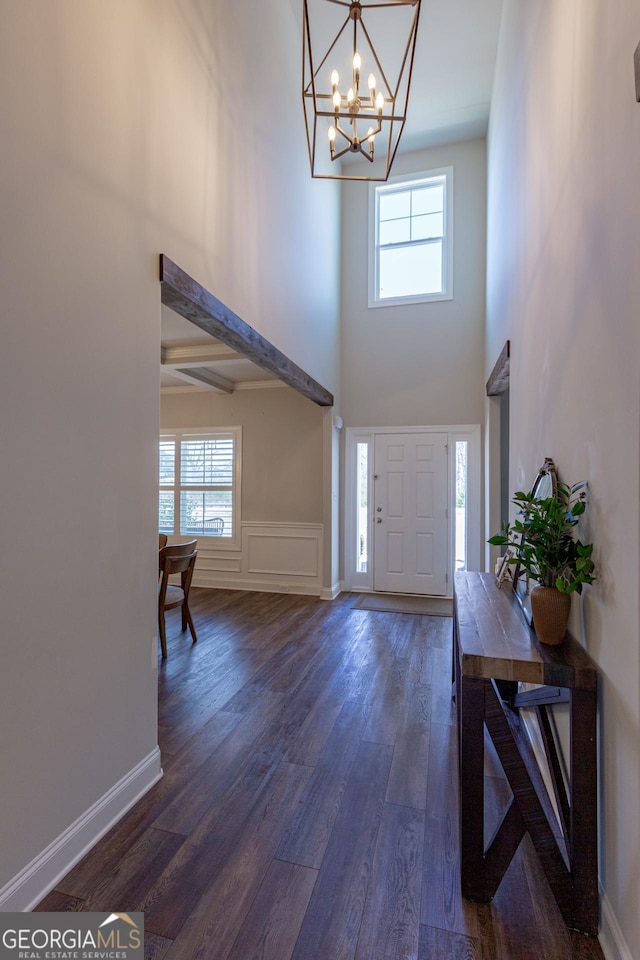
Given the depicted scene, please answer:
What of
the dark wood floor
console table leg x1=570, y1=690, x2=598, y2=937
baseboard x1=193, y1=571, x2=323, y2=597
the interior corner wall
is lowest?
the dark wood floor

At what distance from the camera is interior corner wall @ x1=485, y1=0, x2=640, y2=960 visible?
47.9 inches

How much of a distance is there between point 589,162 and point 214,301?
1825mm

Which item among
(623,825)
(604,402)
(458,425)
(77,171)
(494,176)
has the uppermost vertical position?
(494,176)

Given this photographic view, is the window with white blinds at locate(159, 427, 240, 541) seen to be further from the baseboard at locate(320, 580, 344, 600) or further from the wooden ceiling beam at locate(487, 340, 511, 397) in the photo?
the wooden ceiling beam at locate(487, 340, 511, 397)

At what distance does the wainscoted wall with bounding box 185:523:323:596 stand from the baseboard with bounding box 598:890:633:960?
4293 millimetres

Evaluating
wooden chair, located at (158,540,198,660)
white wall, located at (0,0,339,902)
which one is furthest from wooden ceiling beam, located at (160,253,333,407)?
wooden chair, located at (158,540,198,660)

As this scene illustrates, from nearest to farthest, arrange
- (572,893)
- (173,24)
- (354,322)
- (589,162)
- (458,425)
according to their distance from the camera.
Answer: (572,893), (589,162), (173,24), (458,425), (354,322)

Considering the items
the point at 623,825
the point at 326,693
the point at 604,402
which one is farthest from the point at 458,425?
the point at 623,825

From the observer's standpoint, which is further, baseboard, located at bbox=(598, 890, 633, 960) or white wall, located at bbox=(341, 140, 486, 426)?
white wall, located at bbox=(341, 140, 486, 426)

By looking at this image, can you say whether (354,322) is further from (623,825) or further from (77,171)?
(623,825)

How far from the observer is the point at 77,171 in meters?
1.61

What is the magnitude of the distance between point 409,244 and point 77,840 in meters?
6.33

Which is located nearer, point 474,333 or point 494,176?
point 494,176

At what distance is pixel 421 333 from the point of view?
5.57 meters
